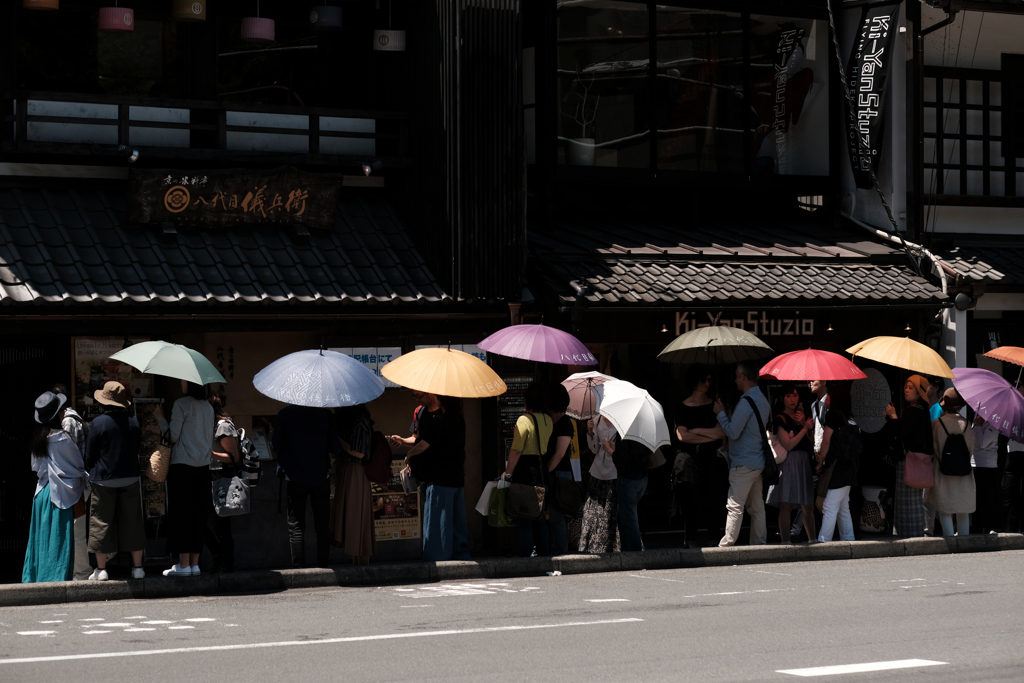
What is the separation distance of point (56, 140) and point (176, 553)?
494 centimetres

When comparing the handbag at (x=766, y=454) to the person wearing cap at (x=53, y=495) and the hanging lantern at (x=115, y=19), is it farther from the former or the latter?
the hanging lantern at (x=115, y=19)

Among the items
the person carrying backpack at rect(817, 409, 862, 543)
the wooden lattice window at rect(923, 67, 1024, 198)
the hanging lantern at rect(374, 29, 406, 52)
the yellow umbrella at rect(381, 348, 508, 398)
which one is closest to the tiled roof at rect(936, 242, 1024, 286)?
the wooden lattice window at rect(923, 67, 1024, 198)

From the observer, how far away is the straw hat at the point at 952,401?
15.6m

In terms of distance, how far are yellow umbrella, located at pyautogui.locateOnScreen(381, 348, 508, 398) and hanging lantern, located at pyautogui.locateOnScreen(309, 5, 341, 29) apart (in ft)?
15.2

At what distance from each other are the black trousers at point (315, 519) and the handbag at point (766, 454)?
4596mm

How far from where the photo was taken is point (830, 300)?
16891 millimetres

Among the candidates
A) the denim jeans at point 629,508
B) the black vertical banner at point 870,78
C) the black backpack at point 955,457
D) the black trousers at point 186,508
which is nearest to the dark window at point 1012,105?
the black vertical banner at point 870,78

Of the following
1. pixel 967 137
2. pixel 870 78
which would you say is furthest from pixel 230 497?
pixel 967 137

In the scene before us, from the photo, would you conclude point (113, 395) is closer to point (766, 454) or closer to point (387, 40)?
point (387, 40)

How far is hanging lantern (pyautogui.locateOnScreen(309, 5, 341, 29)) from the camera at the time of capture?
1591cm

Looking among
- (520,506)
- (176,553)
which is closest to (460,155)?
(520,506)

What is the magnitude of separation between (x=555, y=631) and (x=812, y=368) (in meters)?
5.90

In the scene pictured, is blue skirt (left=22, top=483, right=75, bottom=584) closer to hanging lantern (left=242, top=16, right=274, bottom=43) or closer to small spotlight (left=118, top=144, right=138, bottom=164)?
small spotlight (left=118, top=144, right=138, bottom=164)

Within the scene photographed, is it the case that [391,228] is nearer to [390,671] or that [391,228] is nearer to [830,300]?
[830,300]
